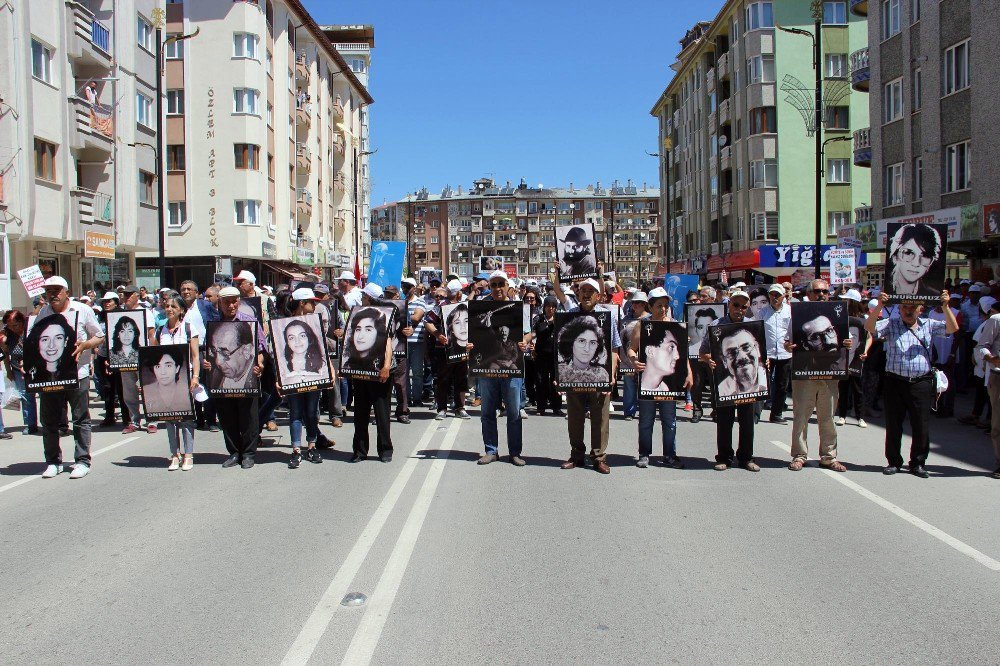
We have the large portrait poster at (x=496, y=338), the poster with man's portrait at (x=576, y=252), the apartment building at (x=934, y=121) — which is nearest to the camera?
the large portrait poster at (x=496, y=338)

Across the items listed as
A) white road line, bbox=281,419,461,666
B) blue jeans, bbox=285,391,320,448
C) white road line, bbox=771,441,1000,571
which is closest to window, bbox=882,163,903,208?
white road line, bbox=771,441,1000,571

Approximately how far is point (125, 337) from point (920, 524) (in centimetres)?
1082

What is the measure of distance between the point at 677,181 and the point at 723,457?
219 ft

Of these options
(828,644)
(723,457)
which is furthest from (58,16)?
(828,644)

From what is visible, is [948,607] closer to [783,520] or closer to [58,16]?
[783,520]

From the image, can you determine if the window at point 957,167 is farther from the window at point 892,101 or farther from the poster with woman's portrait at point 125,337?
the poster with woman's portrait at point 125,337

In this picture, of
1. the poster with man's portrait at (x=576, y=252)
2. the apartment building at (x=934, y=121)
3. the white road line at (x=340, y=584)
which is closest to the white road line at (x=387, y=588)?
the white road line at (x=340, y=584)

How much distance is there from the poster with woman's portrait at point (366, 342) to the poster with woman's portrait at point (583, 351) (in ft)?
6.61

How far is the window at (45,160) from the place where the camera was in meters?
27.2

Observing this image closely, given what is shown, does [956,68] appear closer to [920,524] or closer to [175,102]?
[920,524]

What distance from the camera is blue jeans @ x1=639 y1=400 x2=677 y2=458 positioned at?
995 cm

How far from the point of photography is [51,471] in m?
9.77

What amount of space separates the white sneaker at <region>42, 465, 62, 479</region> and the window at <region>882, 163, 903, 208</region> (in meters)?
29.3

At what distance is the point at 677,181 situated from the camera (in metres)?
74.1
